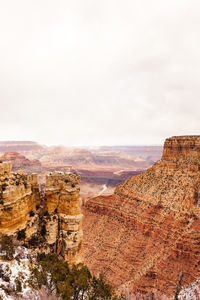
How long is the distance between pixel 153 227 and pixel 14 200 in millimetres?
29257

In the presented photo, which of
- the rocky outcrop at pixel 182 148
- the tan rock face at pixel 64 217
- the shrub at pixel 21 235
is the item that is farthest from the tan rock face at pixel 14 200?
the rocky outcrop at pixel 182 148

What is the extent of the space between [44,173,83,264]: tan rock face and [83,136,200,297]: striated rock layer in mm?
18119

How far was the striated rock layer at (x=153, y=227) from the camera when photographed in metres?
31.1

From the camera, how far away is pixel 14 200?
1553 centimetres

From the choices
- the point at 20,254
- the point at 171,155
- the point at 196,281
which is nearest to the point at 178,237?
the point at 196,281

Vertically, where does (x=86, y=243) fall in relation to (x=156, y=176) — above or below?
below

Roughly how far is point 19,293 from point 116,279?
26398 mm

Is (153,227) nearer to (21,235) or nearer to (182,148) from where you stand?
(182,148)

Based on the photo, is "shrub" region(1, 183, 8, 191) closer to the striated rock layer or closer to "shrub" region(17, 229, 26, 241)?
"shrub" region(17, 229, 26, 241)

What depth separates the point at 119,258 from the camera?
35219mm

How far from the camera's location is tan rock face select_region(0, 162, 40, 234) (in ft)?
49.0

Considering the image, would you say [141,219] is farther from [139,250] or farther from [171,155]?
[171,155]

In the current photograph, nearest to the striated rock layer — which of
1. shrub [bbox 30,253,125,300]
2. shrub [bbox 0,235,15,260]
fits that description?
shrub [bbox 30,253,125,300]

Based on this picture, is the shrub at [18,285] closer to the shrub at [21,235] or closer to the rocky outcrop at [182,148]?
the shrub at [21,235]
